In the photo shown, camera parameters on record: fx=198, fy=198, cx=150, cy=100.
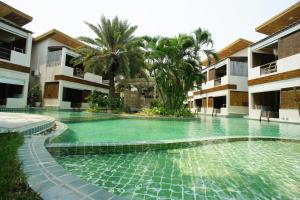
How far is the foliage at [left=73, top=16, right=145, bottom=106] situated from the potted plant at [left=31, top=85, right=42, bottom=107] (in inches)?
277

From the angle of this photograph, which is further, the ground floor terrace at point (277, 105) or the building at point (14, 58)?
the building at point (14, 58)

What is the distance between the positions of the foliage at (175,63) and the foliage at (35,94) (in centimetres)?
1209

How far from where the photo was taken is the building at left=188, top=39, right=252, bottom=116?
68.2 ft

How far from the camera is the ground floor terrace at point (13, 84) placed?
15133 mm

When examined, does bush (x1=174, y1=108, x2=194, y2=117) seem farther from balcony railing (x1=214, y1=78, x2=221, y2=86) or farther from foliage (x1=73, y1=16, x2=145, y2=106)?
balcony railing (x1=214, y1=78, x2=221, y2=86)

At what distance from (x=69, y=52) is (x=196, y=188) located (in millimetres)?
21406

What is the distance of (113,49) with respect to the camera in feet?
55.2

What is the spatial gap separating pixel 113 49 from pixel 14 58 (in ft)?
25.6

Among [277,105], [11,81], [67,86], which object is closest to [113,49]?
[67,86]

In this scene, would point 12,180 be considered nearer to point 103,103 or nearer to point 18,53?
point 103,103

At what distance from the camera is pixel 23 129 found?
16.1ft

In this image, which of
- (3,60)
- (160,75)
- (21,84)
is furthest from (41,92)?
(160,75)

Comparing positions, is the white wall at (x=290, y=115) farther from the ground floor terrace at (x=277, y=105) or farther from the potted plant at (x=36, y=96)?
the potted plant at (x=36, y=96)

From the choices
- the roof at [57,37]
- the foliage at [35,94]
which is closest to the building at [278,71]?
the roof at [57,37]
